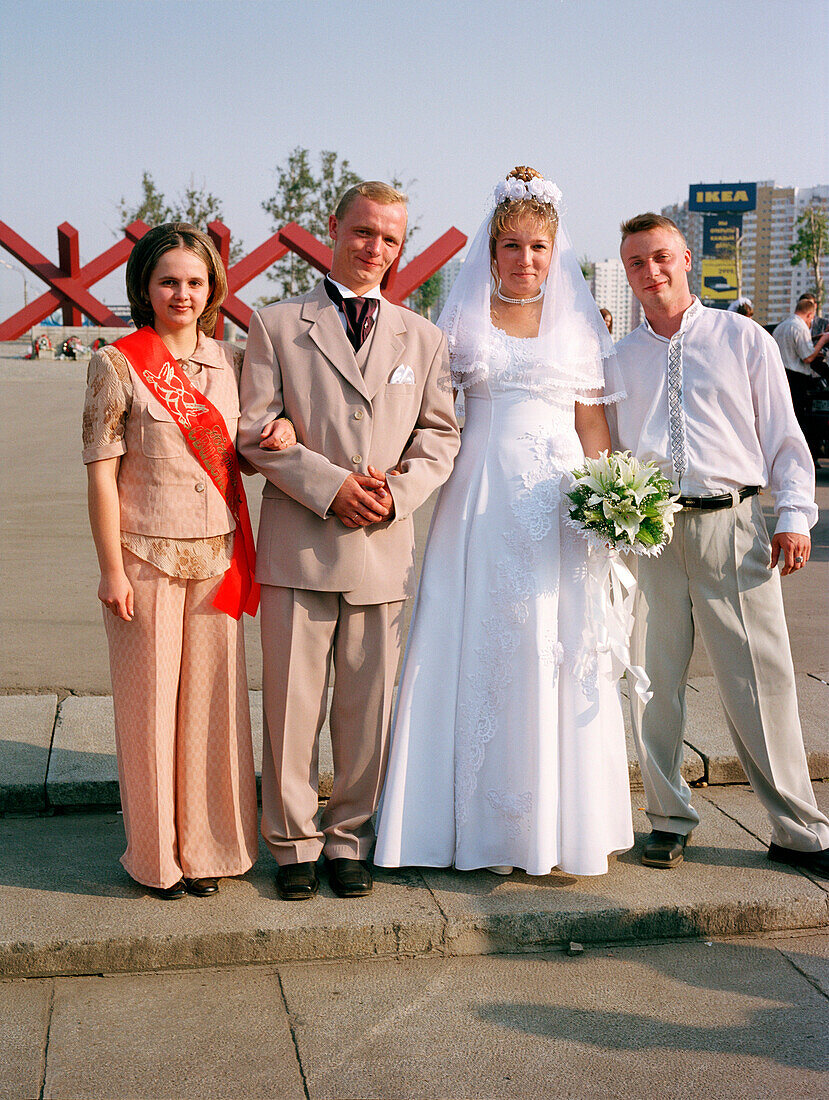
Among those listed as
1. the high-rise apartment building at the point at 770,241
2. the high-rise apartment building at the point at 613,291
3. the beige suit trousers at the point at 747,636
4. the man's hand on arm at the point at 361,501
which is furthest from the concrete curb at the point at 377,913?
the high-rise apartment building at the point at 613,291

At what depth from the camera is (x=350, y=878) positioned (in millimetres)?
3406

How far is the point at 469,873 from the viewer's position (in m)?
3.60

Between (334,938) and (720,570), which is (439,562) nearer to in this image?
(720,570)

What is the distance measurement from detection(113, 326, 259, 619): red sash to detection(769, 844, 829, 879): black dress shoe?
2.07 meters

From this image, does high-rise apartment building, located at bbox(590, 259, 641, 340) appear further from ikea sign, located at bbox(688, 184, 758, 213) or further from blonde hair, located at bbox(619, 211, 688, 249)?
blonde hair, located at bbox(619, 211, 688, 249)

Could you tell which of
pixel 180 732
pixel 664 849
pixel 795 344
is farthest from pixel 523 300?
pixel 795 344

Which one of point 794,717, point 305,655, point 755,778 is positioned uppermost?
point 305,655

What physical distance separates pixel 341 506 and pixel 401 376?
0.49 meters

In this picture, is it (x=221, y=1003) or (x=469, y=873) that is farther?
(x=469, y=873)

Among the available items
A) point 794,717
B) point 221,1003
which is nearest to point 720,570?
point 794,717

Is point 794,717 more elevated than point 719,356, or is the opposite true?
point 719,356

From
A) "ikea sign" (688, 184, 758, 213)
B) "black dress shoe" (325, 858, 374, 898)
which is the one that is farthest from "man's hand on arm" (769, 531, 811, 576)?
"ikea sign" (688, 184, 758, 213)

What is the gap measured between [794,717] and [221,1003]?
212cm
